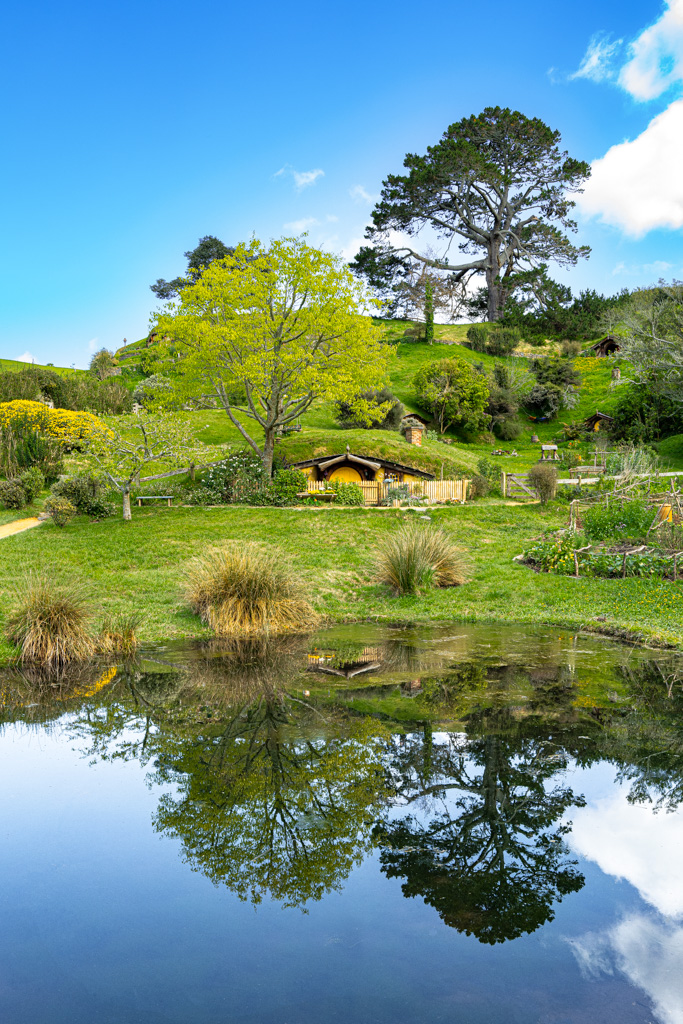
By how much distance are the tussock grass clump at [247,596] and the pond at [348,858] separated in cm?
368

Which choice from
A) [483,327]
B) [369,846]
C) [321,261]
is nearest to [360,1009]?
[369,846]

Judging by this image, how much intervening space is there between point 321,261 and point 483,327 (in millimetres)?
42840

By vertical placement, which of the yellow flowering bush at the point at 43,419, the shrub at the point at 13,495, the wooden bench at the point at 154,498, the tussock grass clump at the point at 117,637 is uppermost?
the yellow flowering bush at the point at 43,419

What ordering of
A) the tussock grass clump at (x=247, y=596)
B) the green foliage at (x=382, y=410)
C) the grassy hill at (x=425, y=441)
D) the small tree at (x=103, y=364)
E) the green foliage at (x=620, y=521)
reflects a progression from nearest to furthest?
the tussock grass clump at (x=247, y=596)
the green foliage at (x=620, y=521)
the grassy hill at (x=425, y=441)
the green foliage at (x=382, y=410)
the small tree at (x=103, y=364)

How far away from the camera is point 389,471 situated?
36656mm

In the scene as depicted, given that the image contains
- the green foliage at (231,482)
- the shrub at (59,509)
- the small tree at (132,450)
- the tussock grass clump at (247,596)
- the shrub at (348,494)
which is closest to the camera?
the tussock grass clump at (247,596)

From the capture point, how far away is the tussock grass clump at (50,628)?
11633mm

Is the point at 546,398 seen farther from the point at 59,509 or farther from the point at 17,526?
the point at 17,526

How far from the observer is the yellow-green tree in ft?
99.3

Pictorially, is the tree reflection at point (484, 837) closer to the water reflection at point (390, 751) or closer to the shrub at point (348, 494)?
the water reflection at point (390, 751)

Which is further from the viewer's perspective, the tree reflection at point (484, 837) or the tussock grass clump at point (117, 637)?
the tussock grass clump at point (117, 637)

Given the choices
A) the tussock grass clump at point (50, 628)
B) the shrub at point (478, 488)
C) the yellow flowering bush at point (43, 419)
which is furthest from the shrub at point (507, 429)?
the tussock grass clump at point (50, 628)

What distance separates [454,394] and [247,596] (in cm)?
4001

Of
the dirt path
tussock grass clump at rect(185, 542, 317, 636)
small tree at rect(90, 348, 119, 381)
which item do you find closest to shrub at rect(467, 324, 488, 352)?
small tree at rect(90, 348, 119, 381)
